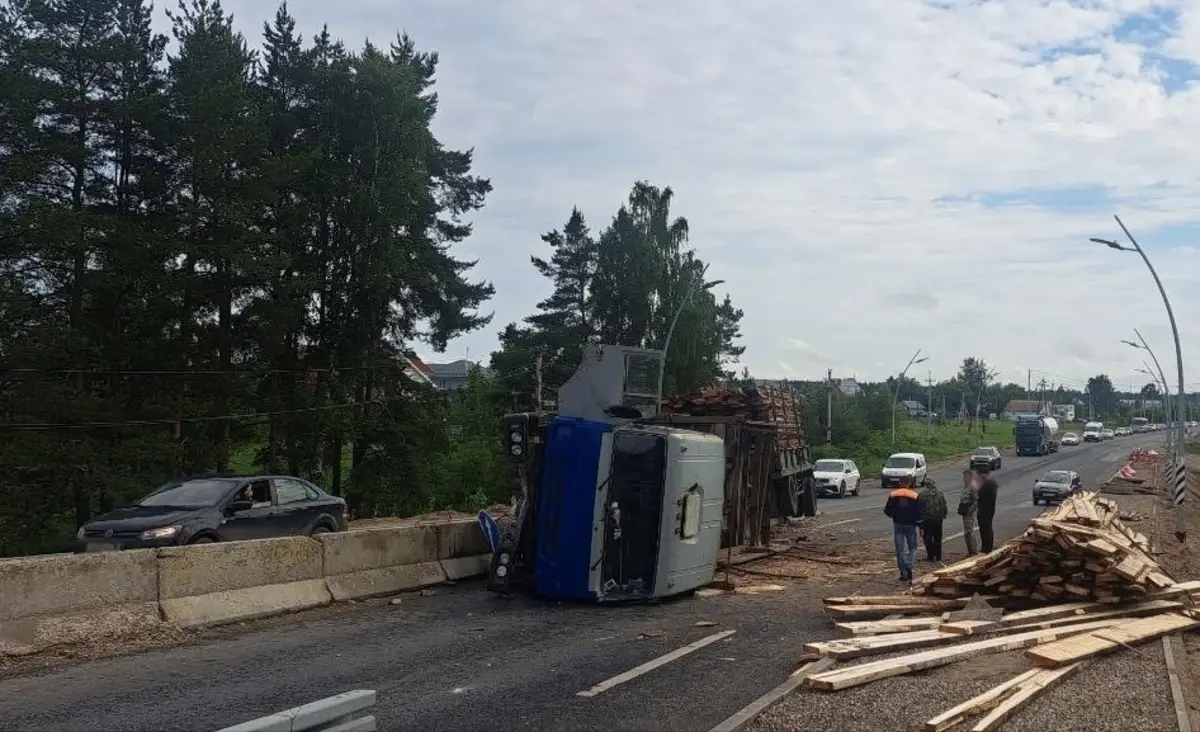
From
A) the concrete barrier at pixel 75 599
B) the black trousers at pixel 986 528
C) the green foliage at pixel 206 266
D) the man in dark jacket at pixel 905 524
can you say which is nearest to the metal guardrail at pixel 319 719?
the concrete barrier at pixel 75 599

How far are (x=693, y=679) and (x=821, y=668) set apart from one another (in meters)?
1.08

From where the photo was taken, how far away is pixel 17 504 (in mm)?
27859

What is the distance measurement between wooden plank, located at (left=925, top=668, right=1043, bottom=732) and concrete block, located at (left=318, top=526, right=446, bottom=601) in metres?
7.37

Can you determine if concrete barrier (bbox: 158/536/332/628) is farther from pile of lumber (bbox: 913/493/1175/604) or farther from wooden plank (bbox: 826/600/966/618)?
pile of lumber (bbox: 913/493/1175/604)

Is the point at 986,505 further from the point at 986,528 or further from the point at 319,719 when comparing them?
the point at 319,719

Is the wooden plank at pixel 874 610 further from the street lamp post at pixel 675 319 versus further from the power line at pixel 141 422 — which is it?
the power line at pixel 141 422

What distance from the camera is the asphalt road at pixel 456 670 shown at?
277 inches

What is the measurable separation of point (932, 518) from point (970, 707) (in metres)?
10.1

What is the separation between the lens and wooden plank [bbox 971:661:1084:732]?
22.5 feet

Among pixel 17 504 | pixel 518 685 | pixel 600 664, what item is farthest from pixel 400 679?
pixel 17 504

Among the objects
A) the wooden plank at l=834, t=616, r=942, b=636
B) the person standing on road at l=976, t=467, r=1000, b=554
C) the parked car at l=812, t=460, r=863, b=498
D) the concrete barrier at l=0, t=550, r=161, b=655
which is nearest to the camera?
the concrete barrier at l=0, t=550, r=161, b=655

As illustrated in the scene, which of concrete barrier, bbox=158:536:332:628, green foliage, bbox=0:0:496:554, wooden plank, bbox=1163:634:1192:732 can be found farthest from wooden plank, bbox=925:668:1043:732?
green foliage, bbox=0:0:496:554

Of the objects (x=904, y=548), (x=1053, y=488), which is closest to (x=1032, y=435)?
(x=1053, y=488)

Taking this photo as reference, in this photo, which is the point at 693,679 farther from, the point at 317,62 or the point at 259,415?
the point at 317,62
